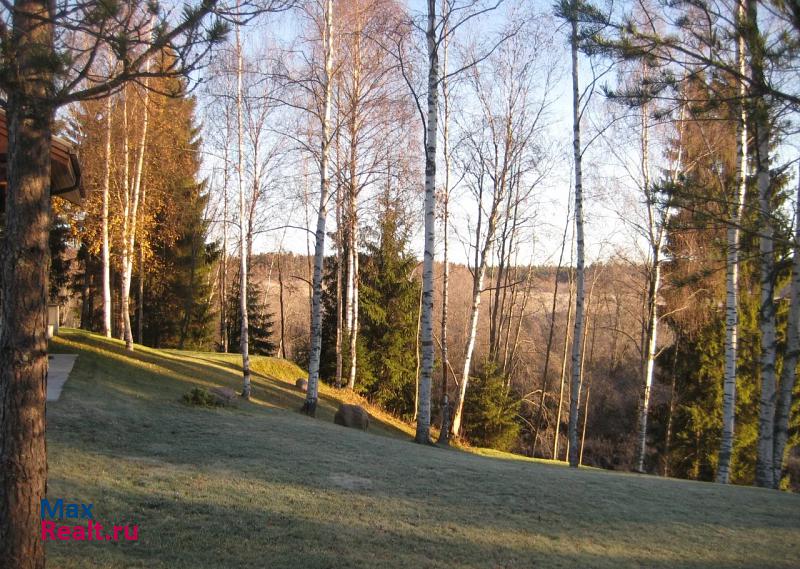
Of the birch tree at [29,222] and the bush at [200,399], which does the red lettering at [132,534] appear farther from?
the bush at [200,399]

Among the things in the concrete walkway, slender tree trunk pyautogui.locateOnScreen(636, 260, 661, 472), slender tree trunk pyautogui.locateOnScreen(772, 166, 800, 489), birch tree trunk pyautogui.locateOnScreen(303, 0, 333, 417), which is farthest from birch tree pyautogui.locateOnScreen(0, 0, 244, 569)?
slender tree trunk pyautogui.locateOnScreen(636, 260, 661, 472)

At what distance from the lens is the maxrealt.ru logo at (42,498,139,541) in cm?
383

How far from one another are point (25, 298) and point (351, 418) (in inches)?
387

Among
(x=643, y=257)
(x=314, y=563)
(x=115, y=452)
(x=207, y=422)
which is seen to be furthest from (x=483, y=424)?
(x=314, y=563)

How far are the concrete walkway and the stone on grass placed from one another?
208 inches

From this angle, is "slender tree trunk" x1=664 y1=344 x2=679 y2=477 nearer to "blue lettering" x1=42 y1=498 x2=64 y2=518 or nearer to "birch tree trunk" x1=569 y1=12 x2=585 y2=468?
"birch tree trunk" x1=569 y1=12 x2=585 y2=468

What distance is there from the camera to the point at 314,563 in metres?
3.76

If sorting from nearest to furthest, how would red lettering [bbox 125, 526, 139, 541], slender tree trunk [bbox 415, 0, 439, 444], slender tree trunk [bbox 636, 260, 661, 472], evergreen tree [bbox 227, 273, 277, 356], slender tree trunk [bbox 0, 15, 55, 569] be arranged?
1. slender tree trunk [bbox 0, 15, 55, 569]
2. red lettering [bbox 125, 526, 139, 541]
3. slender tree trunk [bbox 415, 0, 439, 444]
4. slender tree trunk [bbox 636, 260, 661, 472]
5. evergreen tree [bbox 227, 273, 277, 356]

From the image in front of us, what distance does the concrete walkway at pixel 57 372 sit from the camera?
8323 mm

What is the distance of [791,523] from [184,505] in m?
5.98

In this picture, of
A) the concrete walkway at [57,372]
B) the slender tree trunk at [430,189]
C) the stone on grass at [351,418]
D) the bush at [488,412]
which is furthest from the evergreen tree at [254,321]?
the slender tree trunk at [430,189]

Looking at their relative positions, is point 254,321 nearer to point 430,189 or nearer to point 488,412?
point 488,412

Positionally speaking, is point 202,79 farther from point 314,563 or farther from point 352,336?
point 352,336

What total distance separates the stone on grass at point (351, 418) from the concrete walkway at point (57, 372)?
5274 millimetres
